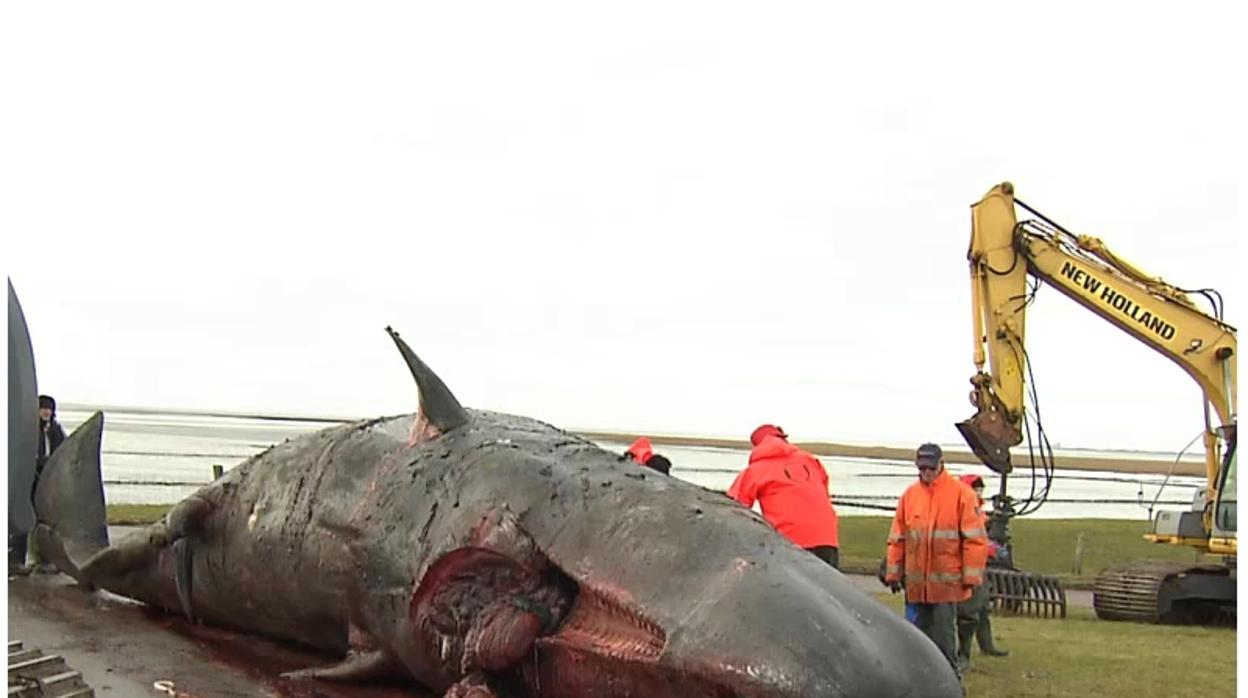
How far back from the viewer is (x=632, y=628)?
212 inches

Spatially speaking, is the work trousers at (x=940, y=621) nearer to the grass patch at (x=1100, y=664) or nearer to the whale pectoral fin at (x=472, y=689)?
the grass patch at (x=1100, y=664)

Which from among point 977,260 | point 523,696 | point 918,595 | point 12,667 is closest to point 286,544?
point 12,667

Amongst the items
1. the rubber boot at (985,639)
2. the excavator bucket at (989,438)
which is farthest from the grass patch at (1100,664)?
the excavator bucket at (989,438)

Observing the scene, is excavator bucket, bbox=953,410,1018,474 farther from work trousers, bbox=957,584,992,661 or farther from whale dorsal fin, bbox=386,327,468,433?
whale dorsal fin, bbox=386,327,468,433

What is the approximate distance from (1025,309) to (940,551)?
9390mm

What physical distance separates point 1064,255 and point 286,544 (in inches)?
548

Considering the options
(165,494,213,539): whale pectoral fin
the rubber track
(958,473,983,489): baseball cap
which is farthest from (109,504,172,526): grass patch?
the rubber track

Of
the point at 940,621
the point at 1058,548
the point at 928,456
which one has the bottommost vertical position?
the point at 1058,548

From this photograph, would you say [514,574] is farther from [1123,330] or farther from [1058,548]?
[1058,548]

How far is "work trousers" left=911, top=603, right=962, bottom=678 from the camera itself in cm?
1000

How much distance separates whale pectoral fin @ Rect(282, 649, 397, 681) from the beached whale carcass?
0.04 feet

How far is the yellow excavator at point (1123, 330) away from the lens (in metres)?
17.7

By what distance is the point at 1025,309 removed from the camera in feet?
60.5

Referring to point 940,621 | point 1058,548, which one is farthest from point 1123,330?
point 1058,548
